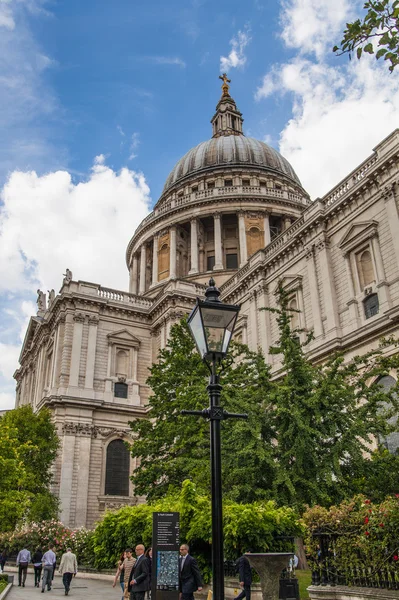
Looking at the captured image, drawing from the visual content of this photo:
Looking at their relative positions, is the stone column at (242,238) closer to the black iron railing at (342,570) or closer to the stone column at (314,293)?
the stone column at (314,293)

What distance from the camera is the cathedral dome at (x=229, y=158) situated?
61.2 metres

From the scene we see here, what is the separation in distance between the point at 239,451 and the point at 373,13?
1308cm

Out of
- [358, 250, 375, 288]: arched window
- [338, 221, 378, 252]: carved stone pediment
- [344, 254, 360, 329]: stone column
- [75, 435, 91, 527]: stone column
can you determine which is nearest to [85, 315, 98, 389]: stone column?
[75, 435, 91, 527]: stone column

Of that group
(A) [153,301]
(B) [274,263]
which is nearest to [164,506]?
(B) [274,263]

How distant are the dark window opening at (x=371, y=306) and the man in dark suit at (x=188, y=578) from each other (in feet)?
57.5

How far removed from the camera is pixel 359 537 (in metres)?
10.3

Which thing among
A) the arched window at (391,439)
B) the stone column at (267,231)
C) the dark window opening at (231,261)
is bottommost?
the arched window at (391,439)

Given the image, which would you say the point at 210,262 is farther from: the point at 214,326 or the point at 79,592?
the point at 214,326

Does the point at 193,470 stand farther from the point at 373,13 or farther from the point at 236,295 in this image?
the point at 236,295

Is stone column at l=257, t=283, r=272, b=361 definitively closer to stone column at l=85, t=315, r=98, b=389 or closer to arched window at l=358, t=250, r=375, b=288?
arched window at l=358, t=250, r=375, b=288

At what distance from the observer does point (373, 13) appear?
7172mm

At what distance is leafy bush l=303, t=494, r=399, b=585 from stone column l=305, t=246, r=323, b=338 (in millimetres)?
17141

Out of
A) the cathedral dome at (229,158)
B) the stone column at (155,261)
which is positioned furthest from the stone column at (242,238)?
the cathedral dome at (229,158)

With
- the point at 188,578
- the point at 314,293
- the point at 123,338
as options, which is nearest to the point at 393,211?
the point at 314,293
